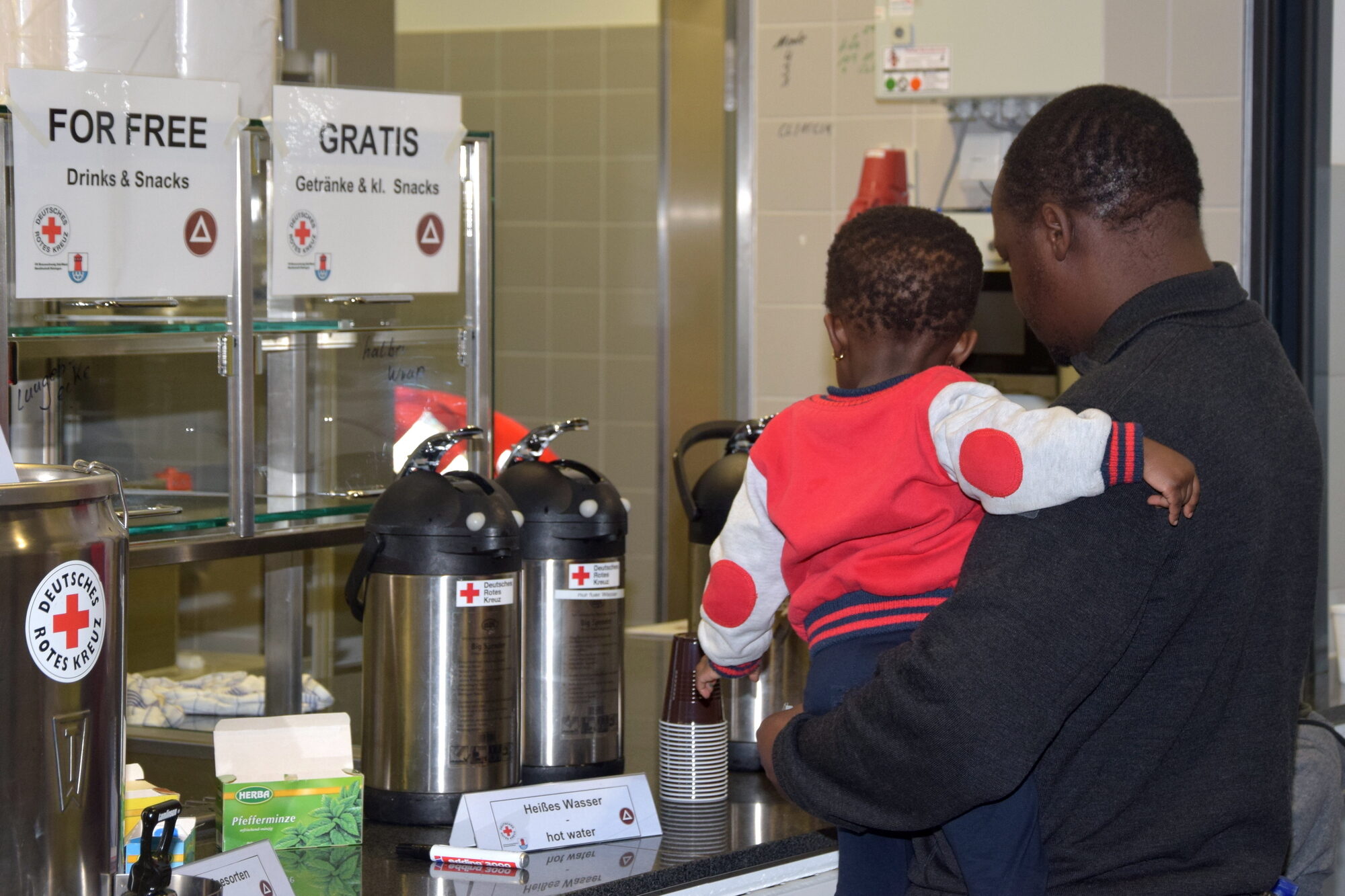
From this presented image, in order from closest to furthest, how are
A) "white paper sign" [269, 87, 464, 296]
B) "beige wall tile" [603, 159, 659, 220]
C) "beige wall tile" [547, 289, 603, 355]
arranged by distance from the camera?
"white paper sign" [269, 87, 464, 296] < "beige wall tile" [603, 159, 659, 220] < "beige wall tile" [547, 289, 603, 355]

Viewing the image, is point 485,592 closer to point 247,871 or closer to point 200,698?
point 247,871

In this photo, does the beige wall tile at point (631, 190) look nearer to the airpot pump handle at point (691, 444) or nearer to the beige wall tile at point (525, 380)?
the beige wall tile at point (525, 380)

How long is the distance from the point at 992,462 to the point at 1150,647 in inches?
6.6

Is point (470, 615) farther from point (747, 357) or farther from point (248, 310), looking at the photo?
point (747, 357)

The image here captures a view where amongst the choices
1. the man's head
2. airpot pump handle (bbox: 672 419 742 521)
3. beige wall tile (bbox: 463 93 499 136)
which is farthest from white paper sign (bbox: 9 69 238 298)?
beige wall tile (bbox: 463 93 499 136)

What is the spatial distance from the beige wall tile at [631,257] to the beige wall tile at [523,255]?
0.21m

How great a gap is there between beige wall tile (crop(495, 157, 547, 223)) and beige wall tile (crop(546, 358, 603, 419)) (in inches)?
17.3

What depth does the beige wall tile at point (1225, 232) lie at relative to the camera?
2.74 meters

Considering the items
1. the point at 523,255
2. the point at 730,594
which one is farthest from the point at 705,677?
the point at 523,255

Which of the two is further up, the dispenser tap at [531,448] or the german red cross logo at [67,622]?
the dispenser tap at [531,448]

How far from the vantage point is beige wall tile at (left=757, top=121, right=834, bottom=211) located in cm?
305

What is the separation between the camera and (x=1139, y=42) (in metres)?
2.74

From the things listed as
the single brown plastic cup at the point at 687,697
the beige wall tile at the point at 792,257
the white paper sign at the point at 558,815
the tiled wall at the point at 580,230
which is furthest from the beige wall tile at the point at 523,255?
the white paper sign at the point at 558,815

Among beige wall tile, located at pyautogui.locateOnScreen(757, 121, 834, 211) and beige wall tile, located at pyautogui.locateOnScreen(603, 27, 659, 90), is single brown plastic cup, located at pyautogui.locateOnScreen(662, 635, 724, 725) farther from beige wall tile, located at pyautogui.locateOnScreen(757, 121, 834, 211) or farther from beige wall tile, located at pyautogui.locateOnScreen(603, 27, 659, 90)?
beige wall tile, located at pyautogui.locateOnScreen(603, 27, 659, 90)
